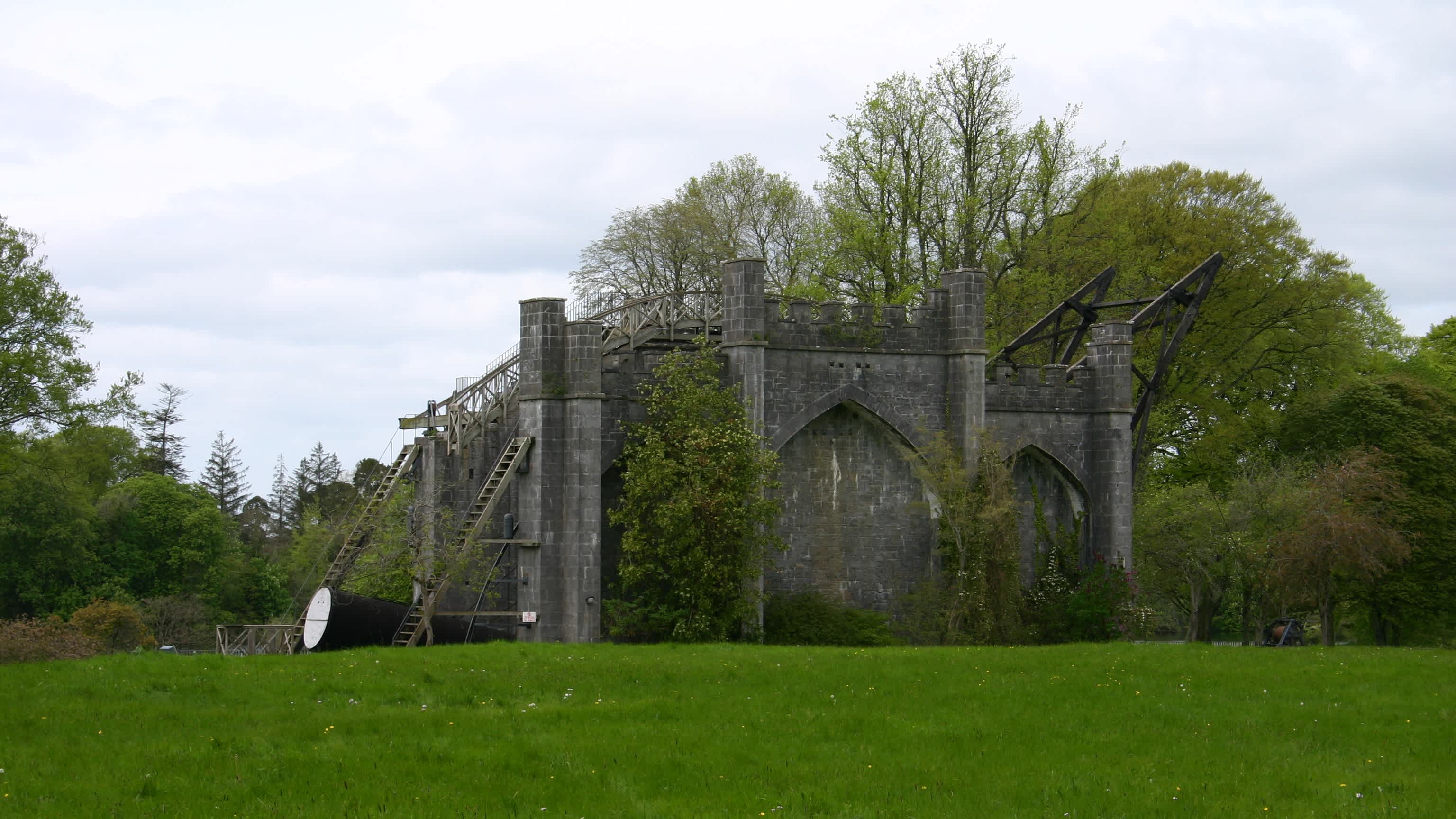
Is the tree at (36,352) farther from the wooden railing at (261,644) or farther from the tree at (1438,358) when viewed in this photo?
the tree at (1438,358)

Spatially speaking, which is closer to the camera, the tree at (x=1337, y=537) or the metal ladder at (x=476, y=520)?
the metal ladder at (x=476, y=520)

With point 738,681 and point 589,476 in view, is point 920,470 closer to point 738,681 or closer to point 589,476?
point 589,476

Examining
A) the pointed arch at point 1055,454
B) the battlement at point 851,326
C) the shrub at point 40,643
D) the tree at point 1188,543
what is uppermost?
the battlement at point 851,326

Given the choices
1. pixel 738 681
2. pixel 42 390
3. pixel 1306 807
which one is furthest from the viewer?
pixel 42 390

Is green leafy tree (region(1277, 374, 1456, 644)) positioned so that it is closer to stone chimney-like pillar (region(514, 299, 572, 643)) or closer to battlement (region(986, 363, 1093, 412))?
battlement (region(986, 363, 1093, 412))

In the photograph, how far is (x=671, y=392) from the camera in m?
27.6

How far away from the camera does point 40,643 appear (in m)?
22.1

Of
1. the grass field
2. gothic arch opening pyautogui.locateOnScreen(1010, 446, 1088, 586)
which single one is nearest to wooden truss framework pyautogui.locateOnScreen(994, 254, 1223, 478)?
gothic arch opening pyautogui.locateOnScreen(1010, 446, 1088, 586)

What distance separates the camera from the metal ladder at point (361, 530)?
94.3 ft

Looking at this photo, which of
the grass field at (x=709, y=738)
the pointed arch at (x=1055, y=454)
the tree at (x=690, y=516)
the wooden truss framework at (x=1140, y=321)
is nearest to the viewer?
the grass field at (x=709, y=738)

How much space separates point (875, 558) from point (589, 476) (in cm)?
624

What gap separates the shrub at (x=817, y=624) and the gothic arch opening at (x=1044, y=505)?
435cm

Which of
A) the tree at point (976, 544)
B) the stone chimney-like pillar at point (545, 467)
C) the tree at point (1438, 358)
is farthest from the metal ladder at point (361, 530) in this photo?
the tree at point (1438, 358)

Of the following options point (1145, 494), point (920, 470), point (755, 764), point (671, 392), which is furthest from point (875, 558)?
point (755, 764)
